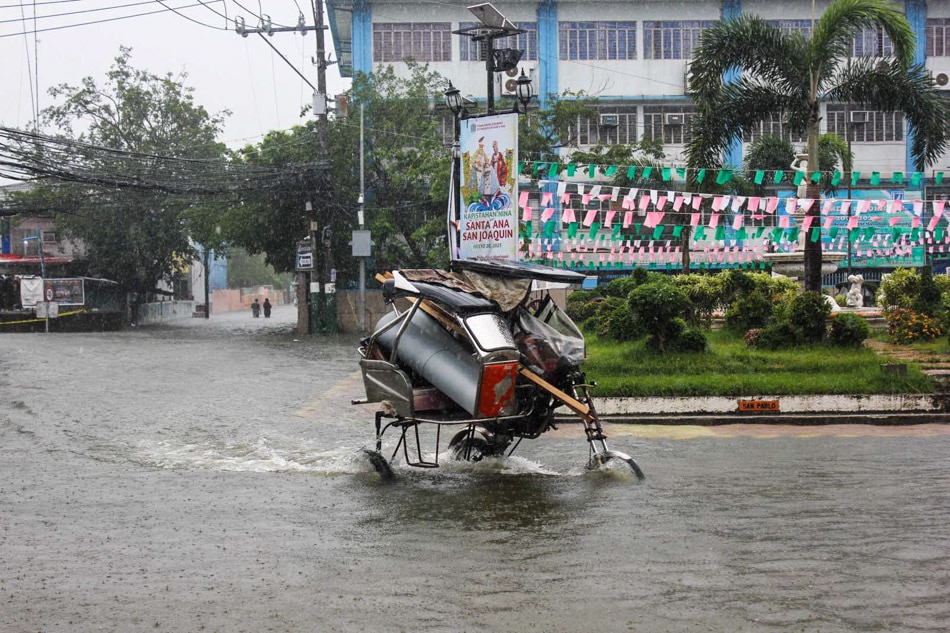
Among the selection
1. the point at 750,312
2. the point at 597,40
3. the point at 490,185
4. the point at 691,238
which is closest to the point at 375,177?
the point at 597,40

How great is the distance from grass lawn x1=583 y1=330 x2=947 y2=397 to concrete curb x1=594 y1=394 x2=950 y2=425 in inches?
4.5

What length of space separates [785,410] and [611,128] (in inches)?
1071

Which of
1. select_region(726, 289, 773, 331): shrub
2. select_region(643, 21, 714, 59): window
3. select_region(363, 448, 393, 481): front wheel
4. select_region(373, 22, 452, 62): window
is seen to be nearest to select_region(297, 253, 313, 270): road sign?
select_region(373, 22, 452, 62): window

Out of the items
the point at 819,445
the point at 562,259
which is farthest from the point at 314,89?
the point at 819,445

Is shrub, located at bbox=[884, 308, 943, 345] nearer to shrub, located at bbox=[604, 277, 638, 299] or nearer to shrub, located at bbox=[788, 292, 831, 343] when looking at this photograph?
shrub, located at bbox=[788, 292, 831, 343]

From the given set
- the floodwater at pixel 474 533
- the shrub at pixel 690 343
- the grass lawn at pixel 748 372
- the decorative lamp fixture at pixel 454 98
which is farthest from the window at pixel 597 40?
the floodwater at pixel 474 533

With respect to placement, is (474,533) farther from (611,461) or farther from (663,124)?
(663,124)

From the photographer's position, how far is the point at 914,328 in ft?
57.0

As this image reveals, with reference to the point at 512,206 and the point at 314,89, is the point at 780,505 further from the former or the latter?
the point at 314,89

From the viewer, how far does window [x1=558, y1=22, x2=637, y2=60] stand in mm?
39375

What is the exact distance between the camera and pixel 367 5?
39.0m

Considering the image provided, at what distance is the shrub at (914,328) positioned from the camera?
1730cm

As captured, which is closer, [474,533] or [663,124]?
[474,533]

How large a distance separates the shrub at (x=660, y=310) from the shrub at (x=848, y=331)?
2571 millimetres
